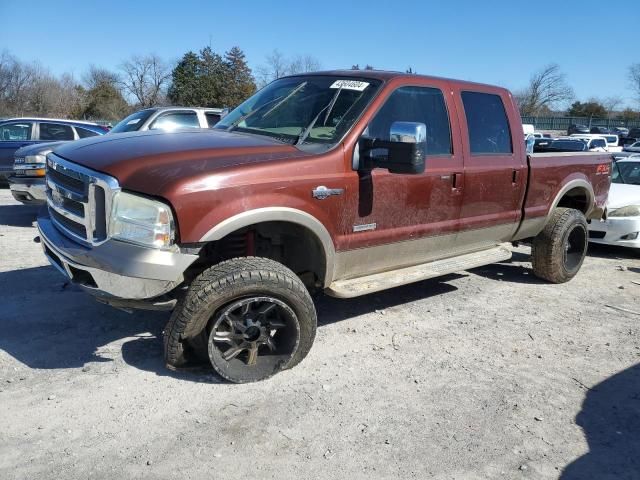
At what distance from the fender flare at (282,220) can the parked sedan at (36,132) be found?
8.59 meters

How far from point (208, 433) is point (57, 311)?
7.63ft

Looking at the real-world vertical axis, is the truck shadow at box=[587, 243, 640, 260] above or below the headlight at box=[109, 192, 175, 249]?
below

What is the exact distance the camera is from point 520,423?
3.32 m

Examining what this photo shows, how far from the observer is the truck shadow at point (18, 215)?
8.52m

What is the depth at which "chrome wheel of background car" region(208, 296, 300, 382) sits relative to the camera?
3545 millimetres

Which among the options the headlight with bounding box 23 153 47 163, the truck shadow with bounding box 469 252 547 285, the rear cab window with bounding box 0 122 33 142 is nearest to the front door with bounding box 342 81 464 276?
the truck shadow with bounding box 469 252 547 285

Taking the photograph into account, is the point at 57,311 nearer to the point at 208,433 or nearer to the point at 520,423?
the point at 208,433

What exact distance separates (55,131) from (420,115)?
910 centimetres

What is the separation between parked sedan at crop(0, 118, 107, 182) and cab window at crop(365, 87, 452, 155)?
8289 millimetres

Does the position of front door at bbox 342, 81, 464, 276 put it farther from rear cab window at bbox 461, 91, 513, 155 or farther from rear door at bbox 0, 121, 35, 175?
rear door at bbox 0, 121, 35, 175

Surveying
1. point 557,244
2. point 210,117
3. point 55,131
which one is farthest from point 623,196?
point 55,131

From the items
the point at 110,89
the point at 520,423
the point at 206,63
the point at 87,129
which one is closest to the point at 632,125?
the point at 206,63

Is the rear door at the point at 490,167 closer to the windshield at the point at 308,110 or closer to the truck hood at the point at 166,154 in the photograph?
the windshield at the point at 308,110

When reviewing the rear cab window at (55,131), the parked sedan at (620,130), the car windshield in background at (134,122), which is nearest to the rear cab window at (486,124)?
the car windshield in background at (134,122)
